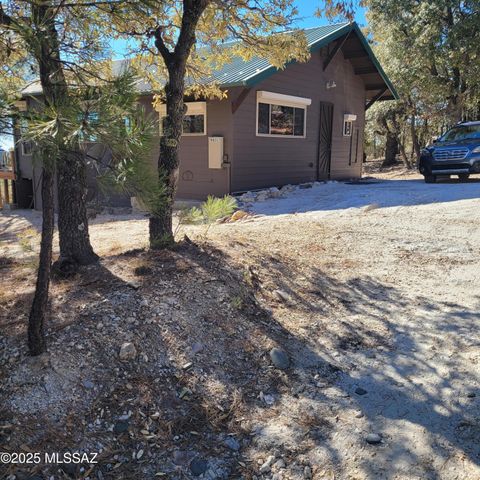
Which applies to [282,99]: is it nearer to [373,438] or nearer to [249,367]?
[249,367]

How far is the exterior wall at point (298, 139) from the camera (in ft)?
38.2

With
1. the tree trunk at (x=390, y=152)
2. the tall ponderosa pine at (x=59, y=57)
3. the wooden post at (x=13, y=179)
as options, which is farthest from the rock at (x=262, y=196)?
the tree trunk at (x=390, y=152)

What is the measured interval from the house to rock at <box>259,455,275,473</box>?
818cm

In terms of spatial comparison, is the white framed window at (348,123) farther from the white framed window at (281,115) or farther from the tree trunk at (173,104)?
the tree trunk at (173,104)

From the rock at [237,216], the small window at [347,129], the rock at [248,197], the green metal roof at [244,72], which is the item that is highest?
the green metal roof at [244,72]

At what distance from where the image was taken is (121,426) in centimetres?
279

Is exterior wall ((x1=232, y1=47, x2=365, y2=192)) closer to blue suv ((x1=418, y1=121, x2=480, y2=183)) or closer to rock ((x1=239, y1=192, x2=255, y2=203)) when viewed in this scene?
rock ((x1=239, y1=192, x2=255, y2=203))

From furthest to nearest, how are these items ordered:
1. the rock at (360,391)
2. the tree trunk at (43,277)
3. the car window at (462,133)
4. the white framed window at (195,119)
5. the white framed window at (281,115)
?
the car window at (462,133)
the white framed window at (281,115)
the white framed window at (195,119)
the rock at (360,391)
the tree trunk at (43,277)

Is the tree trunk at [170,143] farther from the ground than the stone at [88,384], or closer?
farther from the ground

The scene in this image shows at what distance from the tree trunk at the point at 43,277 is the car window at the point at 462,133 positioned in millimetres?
12605

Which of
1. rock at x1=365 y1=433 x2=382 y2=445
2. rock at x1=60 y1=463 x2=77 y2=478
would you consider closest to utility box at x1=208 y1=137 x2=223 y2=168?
rock at x1=365 y1=433 x2=382 y2=445

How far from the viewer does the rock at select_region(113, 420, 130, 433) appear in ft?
9.10

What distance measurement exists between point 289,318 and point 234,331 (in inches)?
25.1

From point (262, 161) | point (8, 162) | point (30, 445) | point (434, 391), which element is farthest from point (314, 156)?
point (30, 445)
